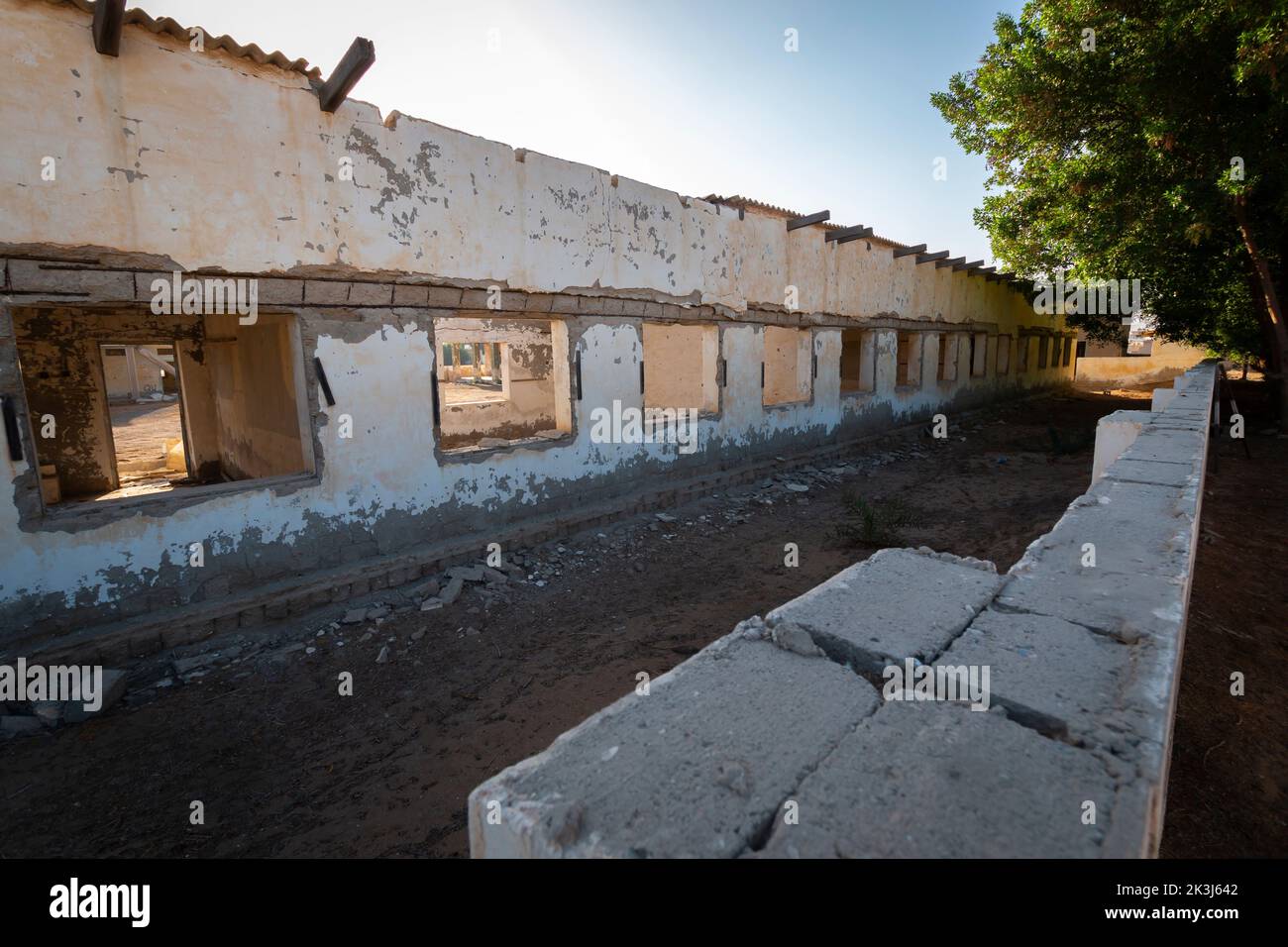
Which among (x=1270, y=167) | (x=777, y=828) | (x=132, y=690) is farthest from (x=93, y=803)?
(x=1270, y=167)

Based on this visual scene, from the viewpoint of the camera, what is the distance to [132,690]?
3705 millimetres

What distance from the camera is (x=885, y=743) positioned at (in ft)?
4.80

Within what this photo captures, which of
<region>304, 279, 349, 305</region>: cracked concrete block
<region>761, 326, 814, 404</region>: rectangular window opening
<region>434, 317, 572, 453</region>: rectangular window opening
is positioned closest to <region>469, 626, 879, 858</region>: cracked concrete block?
<region>304, 279, 349, 305</region>: cracked concrete block

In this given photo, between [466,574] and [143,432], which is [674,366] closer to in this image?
[466,574]

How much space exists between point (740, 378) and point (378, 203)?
17.9 ft

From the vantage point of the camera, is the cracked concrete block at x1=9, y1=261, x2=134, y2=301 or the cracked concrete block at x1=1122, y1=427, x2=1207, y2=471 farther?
the cracked concrete block at x1=1122, y1=427, x2=1207, y2=471

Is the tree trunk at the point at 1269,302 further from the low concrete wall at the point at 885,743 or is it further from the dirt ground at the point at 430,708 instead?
the low concrete wall at the point at 885,743

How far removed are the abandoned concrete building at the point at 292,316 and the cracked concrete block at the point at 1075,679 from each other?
4610 mm

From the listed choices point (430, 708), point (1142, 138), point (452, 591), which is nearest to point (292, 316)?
point (452, 591)

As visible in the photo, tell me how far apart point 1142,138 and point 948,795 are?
40.2 ft

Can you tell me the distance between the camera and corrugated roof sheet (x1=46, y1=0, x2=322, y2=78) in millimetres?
3790

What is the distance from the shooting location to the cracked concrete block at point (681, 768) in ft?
3.87

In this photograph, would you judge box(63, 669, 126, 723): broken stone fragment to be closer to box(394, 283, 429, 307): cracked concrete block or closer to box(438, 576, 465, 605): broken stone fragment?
box(438, 576, 465, 605): broken stone fragment

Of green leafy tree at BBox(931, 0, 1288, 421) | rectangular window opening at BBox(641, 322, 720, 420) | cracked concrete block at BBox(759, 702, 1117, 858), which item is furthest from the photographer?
rectangular window opening at BBox(641, 322, 720, 420)
